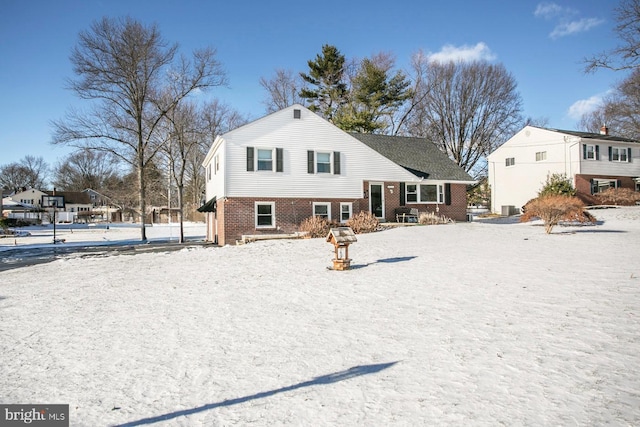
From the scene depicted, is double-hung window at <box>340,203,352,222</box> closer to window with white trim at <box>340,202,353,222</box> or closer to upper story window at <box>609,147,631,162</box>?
window with white trim at <box>340,202,353,222</box>

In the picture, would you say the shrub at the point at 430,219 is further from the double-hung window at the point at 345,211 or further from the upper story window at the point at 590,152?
the upper story window at the point at 590,152

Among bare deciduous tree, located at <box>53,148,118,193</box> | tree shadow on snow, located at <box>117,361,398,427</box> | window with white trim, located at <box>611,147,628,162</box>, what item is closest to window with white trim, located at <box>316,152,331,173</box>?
tree shadow on snow, located at <box>117,361,398,427</box>

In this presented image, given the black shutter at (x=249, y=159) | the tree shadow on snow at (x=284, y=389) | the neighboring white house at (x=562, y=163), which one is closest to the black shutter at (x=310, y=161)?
the black shutter at (x=249, y=159)

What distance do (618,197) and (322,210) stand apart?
24.8 meters

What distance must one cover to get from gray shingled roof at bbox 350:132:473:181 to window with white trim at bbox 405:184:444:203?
0.69 metres

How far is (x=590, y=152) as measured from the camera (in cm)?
3106

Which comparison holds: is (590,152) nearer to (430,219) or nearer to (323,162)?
(430,219)

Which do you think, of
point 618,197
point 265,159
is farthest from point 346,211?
point 618,197

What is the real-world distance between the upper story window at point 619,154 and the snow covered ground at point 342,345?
27.7m

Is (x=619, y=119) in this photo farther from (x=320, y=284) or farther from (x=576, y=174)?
(x=320, y=284)

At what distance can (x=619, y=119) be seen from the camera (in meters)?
40.1

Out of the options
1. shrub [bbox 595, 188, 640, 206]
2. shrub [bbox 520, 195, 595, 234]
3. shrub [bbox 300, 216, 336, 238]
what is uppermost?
shrub [bbox 595, 188, 640, 206]

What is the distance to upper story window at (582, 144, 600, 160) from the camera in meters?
30.7

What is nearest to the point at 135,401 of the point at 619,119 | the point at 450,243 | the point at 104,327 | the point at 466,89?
the point at 104,327
